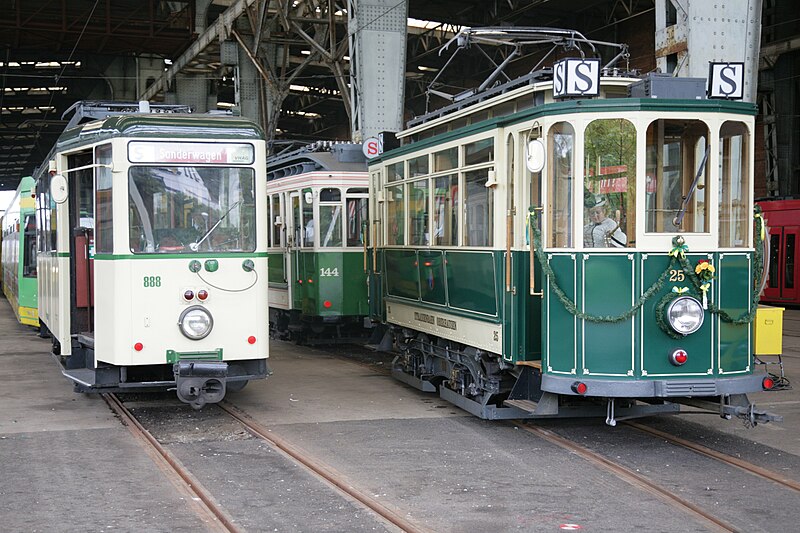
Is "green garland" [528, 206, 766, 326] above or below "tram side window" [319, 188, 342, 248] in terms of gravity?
below

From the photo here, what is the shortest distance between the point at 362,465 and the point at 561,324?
1.97 m

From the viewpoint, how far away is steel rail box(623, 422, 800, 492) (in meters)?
7.25

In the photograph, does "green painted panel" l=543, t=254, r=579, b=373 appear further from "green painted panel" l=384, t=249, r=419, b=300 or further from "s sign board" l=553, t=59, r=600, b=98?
"green painted panel" l=384, t=249, r=419, b=300

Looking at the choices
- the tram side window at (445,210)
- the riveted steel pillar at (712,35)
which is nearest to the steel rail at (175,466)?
the tram side window at (445,210)

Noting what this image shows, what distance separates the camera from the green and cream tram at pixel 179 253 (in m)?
9.37

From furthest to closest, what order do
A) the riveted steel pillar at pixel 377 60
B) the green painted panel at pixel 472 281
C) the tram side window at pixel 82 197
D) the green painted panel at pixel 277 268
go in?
the riveted steel pillar at pixel 377 60, the green painted panel at pixel 277 268, the tram side window at pixel 82 197, the green painted panel at pixel 472 281

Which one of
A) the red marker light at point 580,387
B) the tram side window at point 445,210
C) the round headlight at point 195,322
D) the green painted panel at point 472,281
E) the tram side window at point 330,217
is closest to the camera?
the red marker light at point 580,387

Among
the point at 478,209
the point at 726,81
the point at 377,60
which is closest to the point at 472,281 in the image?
the point at 478,209

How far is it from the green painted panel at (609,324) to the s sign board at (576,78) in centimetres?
137

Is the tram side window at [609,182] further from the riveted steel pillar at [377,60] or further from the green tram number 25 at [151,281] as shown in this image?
the riveted steel pillar at [377,60]

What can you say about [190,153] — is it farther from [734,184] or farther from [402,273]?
[734,184]

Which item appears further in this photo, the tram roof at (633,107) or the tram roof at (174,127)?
the tram roof at (174,127)

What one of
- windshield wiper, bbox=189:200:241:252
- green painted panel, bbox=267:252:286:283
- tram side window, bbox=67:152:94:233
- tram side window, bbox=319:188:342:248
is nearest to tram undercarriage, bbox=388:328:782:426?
windshield wiper, bbox=189:200:241:252

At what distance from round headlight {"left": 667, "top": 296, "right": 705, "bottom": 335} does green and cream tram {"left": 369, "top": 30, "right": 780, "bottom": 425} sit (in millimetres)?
11
